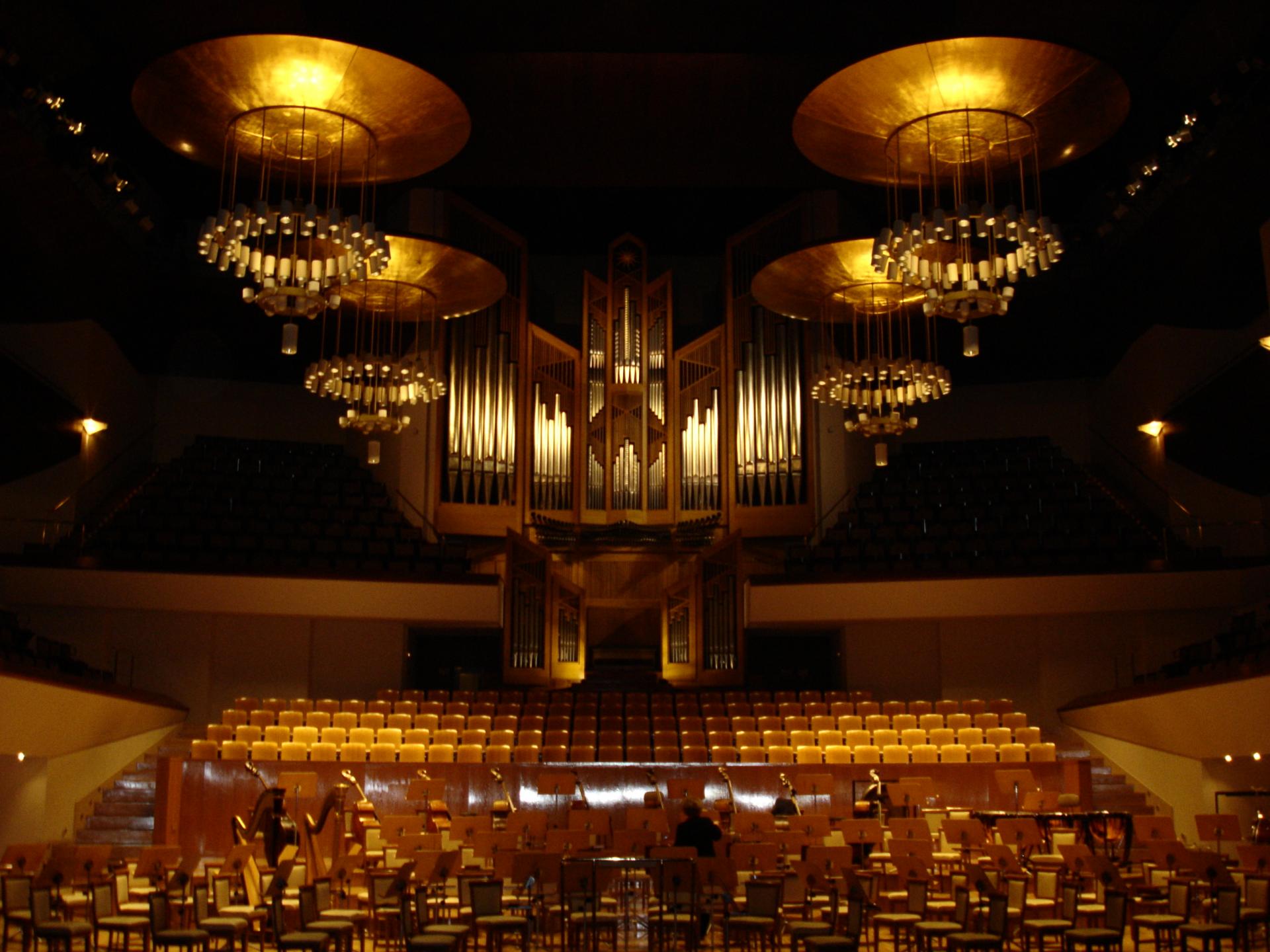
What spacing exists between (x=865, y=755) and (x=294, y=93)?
26.7ft

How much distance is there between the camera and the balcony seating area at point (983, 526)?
16.1m

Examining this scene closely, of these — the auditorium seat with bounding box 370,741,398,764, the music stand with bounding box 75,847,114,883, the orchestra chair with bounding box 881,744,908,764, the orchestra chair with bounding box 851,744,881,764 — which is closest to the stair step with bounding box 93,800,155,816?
the auditorium seat with bounding box 370,741,398,764

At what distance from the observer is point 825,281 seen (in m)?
13.4

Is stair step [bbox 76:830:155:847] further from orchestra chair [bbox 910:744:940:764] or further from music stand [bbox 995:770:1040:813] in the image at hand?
music stand [bbox 995:770:1040:813]

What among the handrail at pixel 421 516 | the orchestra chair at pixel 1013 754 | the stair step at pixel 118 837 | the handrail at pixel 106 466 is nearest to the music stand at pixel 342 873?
the stair step at pixel 118 837

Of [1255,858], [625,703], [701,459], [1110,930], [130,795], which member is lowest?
[1110,930]

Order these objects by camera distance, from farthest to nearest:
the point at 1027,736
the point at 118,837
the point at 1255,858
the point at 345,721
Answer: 1. the point at 345,721
2. the point at 1027,736
3. the point at 118,837
4. the point at 1255,858

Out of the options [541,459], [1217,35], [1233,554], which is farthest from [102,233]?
[1233,554]

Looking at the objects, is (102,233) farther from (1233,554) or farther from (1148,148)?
(1233,554)

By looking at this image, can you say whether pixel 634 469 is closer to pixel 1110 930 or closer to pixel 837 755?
pixel 837 755

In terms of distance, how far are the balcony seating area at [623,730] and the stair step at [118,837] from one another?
0.94m

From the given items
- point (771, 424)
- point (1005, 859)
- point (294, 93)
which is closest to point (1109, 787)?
point (1005, 859)

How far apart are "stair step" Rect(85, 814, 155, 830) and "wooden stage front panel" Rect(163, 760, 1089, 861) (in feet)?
2.87

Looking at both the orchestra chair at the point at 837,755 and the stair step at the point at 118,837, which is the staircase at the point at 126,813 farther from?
the orchestra chair at the point at 837,755
